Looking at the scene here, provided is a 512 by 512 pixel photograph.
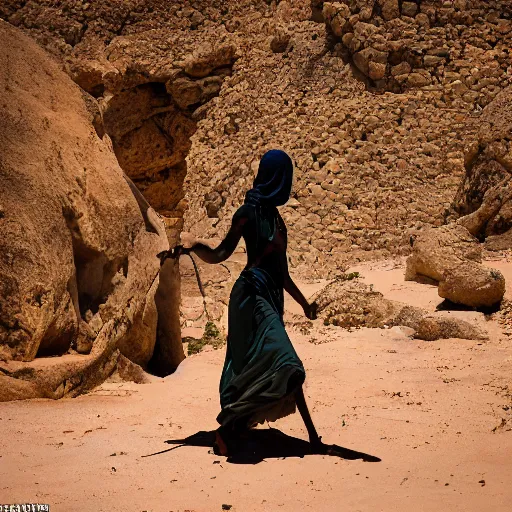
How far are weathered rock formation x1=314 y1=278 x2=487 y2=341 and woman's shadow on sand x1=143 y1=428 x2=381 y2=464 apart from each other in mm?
2654

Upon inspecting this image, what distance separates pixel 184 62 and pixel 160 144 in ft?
6.35

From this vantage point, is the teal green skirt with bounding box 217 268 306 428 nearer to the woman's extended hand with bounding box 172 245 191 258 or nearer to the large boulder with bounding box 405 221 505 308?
the woman's extended hand with bounding box 172 245 191 258

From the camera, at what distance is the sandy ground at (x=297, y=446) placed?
2723 mm

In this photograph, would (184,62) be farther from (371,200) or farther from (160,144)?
(371,200)

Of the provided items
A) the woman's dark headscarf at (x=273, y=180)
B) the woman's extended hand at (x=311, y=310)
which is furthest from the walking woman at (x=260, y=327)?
the woman's extended hand at (x=311, y=310)

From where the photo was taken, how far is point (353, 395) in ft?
15.0

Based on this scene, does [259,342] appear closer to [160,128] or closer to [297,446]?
[297,446]

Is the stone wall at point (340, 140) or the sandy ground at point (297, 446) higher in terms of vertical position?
the stone wall at point (340, 140)

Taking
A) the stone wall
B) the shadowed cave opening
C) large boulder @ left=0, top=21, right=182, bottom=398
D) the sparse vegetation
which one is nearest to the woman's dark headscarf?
large boulder @ left=0, top=21, right=182, bottom=398

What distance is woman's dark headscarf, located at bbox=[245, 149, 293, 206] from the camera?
11.8ft

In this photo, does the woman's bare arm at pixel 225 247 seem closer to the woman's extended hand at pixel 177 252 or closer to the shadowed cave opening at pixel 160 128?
the woman's extended hand at pixel 177 252

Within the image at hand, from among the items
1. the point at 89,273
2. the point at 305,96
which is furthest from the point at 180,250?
the point at 305,96

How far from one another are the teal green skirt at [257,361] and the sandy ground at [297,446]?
0.22 m

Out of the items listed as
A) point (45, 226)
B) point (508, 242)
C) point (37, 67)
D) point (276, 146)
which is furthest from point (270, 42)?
point (45, 226)
